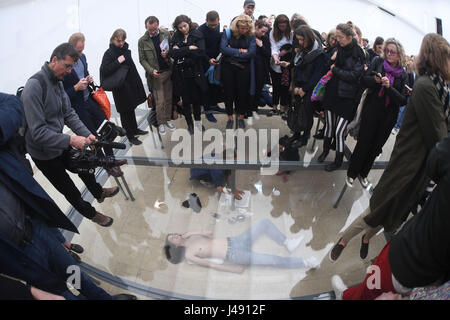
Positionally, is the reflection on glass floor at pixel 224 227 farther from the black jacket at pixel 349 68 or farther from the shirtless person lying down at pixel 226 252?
the black jacket at pixel 349 68

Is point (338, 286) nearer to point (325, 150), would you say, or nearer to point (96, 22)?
point (325, 150)

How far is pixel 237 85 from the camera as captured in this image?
3.28 meters

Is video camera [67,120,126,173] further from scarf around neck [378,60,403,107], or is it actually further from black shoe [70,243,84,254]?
scarf around neck [378,60,403,107]

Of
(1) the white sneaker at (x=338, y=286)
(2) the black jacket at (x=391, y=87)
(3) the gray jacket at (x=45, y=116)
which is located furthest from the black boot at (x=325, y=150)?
(3) the gray jacket at (x=45, y=116)

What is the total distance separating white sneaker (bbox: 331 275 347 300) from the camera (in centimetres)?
191

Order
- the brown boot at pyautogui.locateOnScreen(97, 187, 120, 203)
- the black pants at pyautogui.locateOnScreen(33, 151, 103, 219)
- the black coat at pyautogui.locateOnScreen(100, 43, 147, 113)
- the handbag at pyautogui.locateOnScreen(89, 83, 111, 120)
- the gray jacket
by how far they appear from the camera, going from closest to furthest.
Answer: the gray jacket → the black pants at pyautogui.locateOnScreen(33, 151, 103, 219) → the brown boot at pyautogui.locateOnScreen(97, 187, 120, 203) → the handbag at pyautogui.locateOnScreen(89, 83, 111, 120) → the black coat at pyautogui.locateOnScreen(100, 43, 147, 113)

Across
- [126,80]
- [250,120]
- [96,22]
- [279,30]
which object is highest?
[279,30]

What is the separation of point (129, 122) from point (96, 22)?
1.51m

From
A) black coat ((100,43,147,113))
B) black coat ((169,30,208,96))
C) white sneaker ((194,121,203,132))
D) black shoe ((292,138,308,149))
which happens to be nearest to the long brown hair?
black coat ((169,30,208,96))

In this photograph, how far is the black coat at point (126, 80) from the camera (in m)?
2.91

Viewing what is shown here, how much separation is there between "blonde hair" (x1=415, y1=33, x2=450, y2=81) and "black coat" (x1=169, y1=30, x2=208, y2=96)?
6.75 ft

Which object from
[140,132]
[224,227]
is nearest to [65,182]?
[224,227]

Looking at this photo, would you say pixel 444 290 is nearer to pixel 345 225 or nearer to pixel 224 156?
pixel 345 225
